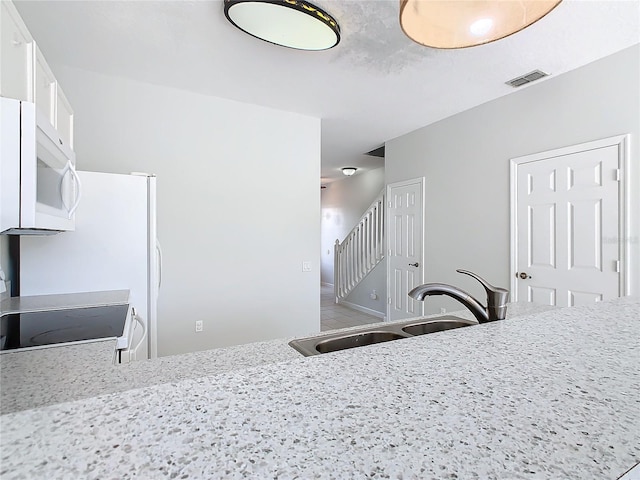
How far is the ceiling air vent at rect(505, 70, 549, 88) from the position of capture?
9.02 feet

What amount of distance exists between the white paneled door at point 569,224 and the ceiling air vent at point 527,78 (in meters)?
0.65

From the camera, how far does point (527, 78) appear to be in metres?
2.85

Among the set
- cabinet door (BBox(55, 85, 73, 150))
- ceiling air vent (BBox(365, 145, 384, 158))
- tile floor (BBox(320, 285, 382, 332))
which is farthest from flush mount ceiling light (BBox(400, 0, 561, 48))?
tile floor (BBox(320, 285, 382, 332))

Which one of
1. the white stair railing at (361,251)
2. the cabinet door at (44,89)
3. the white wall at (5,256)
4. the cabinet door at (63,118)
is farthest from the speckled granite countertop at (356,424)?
the white stair railing at (361,251)

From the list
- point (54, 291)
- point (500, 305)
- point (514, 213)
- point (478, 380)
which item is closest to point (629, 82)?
point (514, 213)

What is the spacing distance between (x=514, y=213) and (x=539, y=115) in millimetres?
899

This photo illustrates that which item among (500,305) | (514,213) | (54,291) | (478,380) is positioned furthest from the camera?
(514,213)

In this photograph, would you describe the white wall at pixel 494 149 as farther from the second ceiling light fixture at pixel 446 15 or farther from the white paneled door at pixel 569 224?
the second ceiling light fixture at pixel 446 15

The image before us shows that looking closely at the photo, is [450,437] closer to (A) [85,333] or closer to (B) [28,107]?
(A) [85,333]

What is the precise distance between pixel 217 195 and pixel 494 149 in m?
2.86

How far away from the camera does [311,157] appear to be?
153 inches

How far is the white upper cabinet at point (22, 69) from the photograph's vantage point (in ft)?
4.24

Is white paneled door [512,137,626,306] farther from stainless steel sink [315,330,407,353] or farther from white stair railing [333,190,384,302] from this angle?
white stair railing [333,190,384,302]

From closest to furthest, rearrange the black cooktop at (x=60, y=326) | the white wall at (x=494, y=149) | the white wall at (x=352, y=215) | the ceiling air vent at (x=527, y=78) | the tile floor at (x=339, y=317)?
the black cooktop at (x=60, y=326), the white wall at (x=494, y=149), the ceiling air vent at (x=527, y=78), the tile floor at (x=339, y=317), the white wall at (x=352, y=215)
